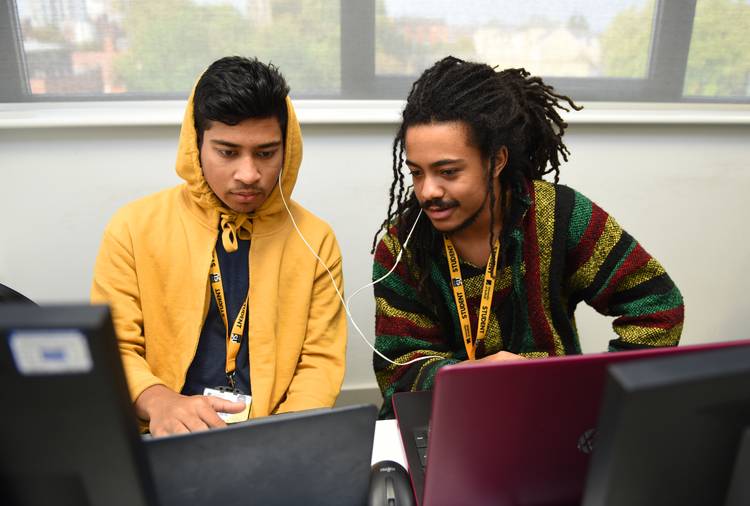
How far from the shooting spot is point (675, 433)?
41 cm

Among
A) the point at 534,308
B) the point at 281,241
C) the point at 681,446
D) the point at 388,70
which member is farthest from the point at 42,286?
the point at 681,446

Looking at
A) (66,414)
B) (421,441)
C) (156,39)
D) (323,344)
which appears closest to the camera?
(66,414)

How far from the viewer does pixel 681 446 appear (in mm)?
427

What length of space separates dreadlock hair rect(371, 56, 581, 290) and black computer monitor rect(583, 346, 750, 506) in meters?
0.82

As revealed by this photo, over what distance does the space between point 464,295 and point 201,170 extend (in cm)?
69

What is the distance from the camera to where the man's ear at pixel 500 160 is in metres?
1.23

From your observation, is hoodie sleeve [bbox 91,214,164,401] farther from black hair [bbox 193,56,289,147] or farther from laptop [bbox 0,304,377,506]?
laptop [bbox 0,304,377,506]

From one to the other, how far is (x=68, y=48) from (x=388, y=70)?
1.00 metres

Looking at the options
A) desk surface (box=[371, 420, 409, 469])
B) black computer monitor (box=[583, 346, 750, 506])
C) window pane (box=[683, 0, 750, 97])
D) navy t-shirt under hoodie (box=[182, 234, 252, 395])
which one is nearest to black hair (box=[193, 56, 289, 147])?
navy t-shirt under hoodie (box=[182, 234, 252, 395])

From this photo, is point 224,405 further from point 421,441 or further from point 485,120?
point 485,120

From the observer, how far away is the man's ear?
1.23 meters

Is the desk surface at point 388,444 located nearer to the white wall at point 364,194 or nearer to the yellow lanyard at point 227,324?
the yellow lanyard at point 227,324

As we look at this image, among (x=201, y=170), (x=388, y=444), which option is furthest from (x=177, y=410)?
(x=201, y=170)

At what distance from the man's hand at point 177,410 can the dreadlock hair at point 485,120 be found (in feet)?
1.71
